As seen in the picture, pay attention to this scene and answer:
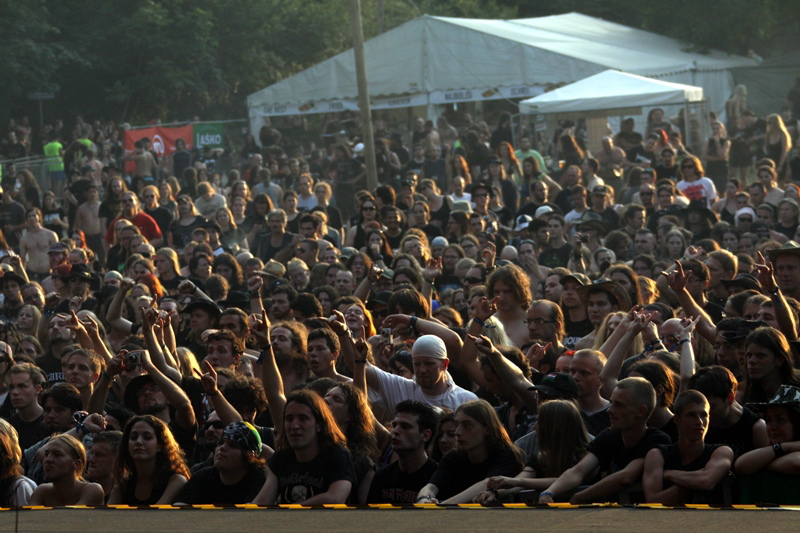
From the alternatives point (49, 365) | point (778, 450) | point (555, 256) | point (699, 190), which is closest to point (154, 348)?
point (49, 365)

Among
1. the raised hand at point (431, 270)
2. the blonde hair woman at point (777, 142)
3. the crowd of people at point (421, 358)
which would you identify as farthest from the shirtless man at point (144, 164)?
the raised hand at point (431, 270)

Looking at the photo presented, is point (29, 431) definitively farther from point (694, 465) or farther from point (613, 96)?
point (613, 96)

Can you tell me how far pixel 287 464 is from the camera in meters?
6.11

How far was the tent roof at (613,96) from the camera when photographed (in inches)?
790

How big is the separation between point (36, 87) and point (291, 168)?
15.5 metres

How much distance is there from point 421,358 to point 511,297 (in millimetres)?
2091

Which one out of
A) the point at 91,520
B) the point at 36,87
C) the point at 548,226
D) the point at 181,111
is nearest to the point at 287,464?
the point at 91,520

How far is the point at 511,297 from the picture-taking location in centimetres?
916

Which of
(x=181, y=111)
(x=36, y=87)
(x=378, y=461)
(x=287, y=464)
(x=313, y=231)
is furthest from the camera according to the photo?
(x=181, y=111)

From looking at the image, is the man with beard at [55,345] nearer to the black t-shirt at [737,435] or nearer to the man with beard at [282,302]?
the man with beard at [282,302]

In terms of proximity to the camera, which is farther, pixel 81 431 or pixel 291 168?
pixel 291 168

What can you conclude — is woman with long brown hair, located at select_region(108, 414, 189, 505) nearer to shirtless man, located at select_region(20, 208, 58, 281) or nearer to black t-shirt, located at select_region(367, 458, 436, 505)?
black t-shirt, located at select_region(367, 458, 436, 505)

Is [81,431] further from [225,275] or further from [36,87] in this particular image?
[36,87]

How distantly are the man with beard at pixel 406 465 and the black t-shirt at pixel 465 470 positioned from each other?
17 centimetres
